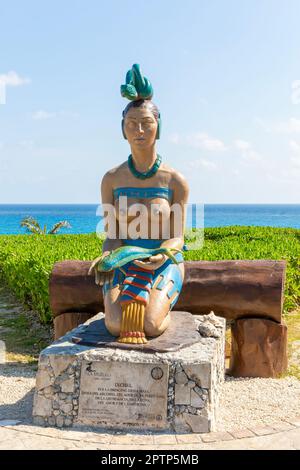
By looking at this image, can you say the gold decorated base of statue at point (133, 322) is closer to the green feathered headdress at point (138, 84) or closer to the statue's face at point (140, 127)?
the statue's face at point (140, 127)

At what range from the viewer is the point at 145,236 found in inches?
172

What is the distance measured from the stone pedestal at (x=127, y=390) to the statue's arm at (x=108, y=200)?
101 centimetres

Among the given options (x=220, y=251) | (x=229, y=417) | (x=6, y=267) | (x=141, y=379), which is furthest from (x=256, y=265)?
(x=6, y=267)

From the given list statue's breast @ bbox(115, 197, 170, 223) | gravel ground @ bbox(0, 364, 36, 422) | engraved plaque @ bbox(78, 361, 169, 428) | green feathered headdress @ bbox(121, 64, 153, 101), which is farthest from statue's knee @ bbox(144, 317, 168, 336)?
green feathered headdress @ bbox(121, 64, 153, 101)

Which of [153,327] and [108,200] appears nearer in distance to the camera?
[153,327]

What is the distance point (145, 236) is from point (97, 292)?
119 cm

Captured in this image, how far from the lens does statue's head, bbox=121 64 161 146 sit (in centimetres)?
415

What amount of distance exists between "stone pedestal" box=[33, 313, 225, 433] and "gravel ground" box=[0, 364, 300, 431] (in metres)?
0.25

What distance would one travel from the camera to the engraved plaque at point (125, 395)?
141 inches

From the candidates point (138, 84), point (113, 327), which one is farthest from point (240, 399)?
point (138, 84)

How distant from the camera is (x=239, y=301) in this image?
197 inches

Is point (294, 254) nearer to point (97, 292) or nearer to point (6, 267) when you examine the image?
point (97, 292)

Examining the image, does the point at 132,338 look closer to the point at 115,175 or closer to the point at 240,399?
the point at 240,399

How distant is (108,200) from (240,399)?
208cm
